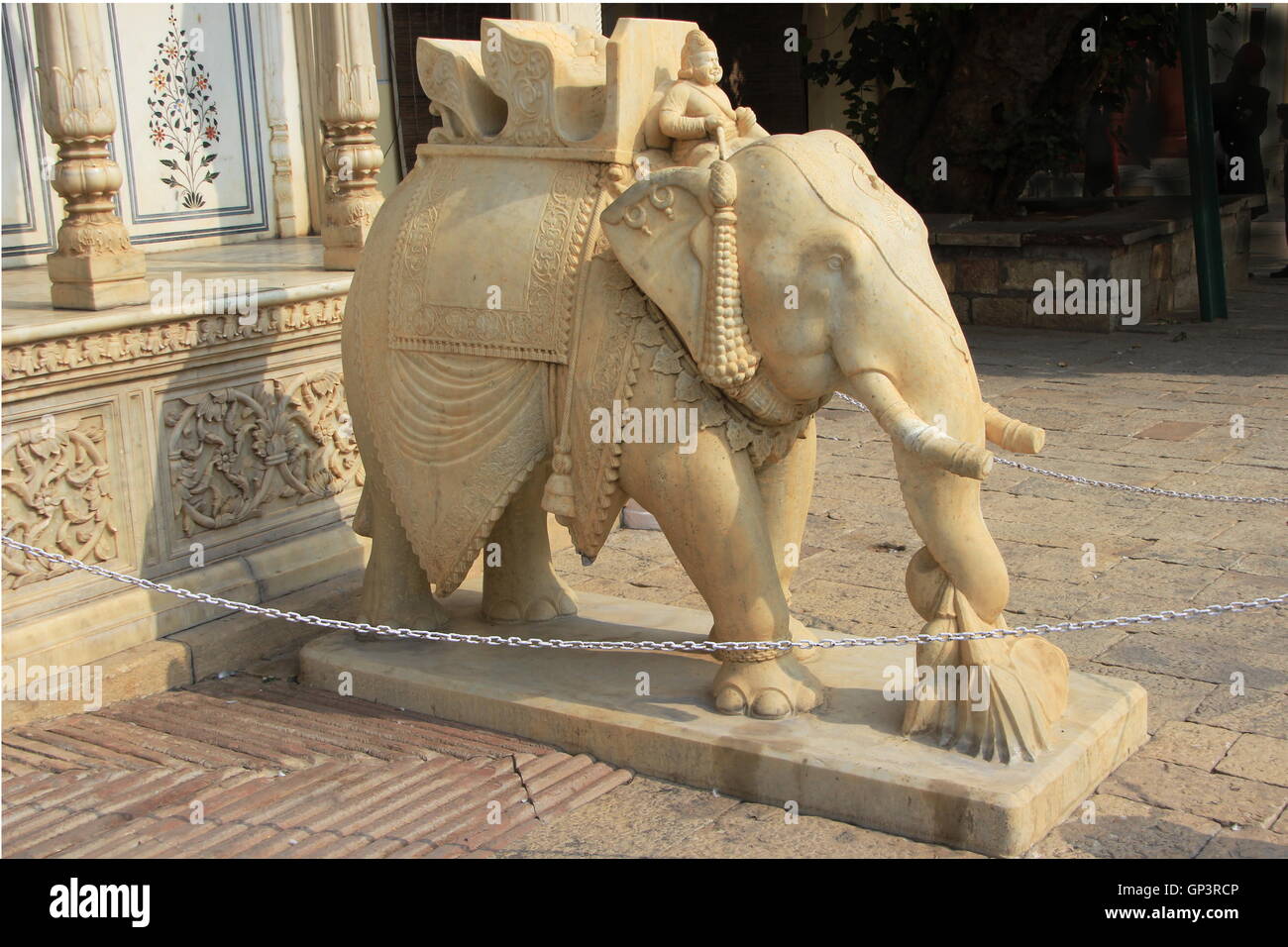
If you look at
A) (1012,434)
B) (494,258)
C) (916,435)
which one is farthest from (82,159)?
(1012,434)

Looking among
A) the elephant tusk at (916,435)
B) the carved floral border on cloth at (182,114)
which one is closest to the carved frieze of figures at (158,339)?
the carved floral border on cloth at (182,114)

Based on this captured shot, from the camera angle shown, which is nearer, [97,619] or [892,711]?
[892,711]

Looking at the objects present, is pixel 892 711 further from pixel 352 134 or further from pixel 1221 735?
pixel 352 134

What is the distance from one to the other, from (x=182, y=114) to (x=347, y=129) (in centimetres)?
150

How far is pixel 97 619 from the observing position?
515 centimetres

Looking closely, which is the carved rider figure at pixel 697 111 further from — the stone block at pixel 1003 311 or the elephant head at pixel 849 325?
the stone block at pixel 1003 311

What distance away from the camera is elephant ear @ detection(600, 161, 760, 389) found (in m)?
4.14

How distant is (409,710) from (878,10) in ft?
35.7

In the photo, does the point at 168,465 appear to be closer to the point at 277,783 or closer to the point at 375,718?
the point at 375,718

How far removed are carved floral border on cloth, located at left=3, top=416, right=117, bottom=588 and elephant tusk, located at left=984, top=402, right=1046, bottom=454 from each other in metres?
2.92

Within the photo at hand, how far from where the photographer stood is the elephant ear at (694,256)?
4.14 m

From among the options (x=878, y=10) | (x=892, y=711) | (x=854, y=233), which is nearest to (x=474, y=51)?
(x=854, y=233)

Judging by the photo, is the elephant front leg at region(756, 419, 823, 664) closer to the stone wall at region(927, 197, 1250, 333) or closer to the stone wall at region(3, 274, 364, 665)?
the stone wall at region(3, 274, 364, 665)

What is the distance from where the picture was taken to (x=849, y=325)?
402cm
